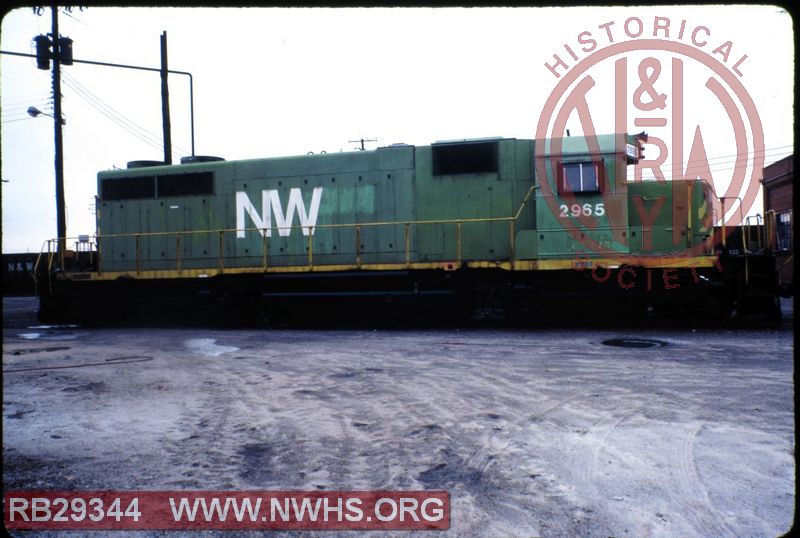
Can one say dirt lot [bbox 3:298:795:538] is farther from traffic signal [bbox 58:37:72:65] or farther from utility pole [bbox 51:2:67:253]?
traffic signal [bbox 58:37:72:65]

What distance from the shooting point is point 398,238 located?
41.4ft

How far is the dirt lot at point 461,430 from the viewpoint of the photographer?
3307 mm

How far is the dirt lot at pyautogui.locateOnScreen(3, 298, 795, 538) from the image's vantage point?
10.8ft

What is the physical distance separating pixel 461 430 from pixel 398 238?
26.8 ft

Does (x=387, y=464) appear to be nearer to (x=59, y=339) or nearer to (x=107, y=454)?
(x=107, y=454)

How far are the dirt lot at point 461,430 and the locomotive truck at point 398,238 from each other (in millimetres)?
2739

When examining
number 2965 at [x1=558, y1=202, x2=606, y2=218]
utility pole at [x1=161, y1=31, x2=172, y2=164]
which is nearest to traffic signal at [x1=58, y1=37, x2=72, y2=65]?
utility pole at [x1=161, y1=31, x2=172, y2=164]

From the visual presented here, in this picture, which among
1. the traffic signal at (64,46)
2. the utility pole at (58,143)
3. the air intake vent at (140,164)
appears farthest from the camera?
the utility pole at (58,143)

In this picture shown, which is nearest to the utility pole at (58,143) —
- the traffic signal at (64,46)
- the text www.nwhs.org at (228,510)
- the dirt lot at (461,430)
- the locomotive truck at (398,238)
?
the traffic signal at (64,46)

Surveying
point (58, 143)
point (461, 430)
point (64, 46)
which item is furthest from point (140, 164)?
point (461, 430)

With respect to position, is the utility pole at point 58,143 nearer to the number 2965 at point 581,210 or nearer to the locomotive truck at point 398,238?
the locomotive truck at point 398,238

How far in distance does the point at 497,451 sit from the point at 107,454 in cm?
300

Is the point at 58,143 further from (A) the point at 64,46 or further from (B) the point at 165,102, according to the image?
(B) the point at 165,102

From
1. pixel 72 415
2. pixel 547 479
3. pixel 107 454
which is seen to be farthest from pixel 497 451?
pixel 72 415
